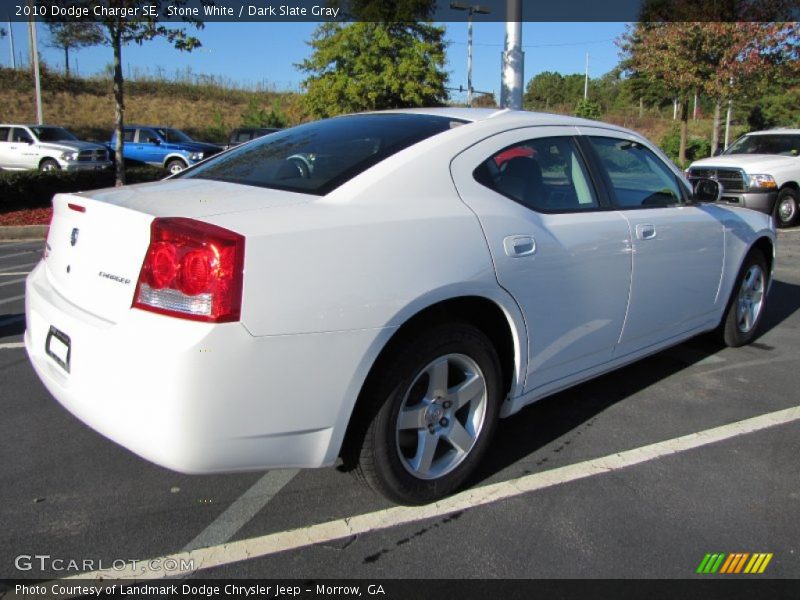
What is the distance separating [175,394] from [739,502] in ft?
7.71

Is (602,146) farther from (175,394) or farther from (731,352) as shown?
(175,394)

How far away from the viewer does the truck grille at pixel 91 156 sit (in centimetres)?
1861

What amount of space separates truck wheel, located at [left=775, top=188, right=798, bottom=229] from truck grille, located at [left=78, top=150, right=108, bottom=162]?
663 inches

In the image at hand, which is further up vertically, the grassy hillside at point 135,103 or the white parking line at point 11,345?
the grassy hillside at point 135,103

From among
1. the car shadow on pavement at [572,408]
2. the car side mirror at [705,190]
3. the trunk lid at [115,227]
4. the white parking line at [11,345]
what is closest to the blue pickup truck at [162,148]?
the white parking line at [11,345]

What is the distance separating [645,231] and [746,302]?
1931 millimetres

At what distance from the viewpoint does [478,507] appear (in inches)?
110

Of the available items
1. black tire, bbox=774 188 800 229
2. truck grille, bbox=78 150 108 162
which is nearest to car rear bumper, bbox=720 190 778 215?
black tire, bbox=774 188 800 229

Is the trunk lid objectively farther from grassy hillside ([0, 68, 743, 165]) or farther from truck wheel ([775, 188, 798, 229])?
grassy hillside ([0, 68, 743, 165])

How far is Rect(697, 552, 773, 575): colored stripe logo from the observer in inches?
95.9

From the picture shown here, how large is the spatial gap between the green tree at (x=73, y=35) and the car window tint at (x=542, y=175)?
13.0 m

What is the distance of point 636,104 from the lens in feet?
203

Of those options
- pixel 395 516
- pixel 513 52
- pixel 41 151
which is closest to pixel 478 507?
pixel 395 516

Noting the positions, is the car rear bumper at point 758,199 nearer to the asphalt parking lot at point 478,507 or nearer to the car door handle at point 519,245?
the asphalt parking lot at point 478,507
